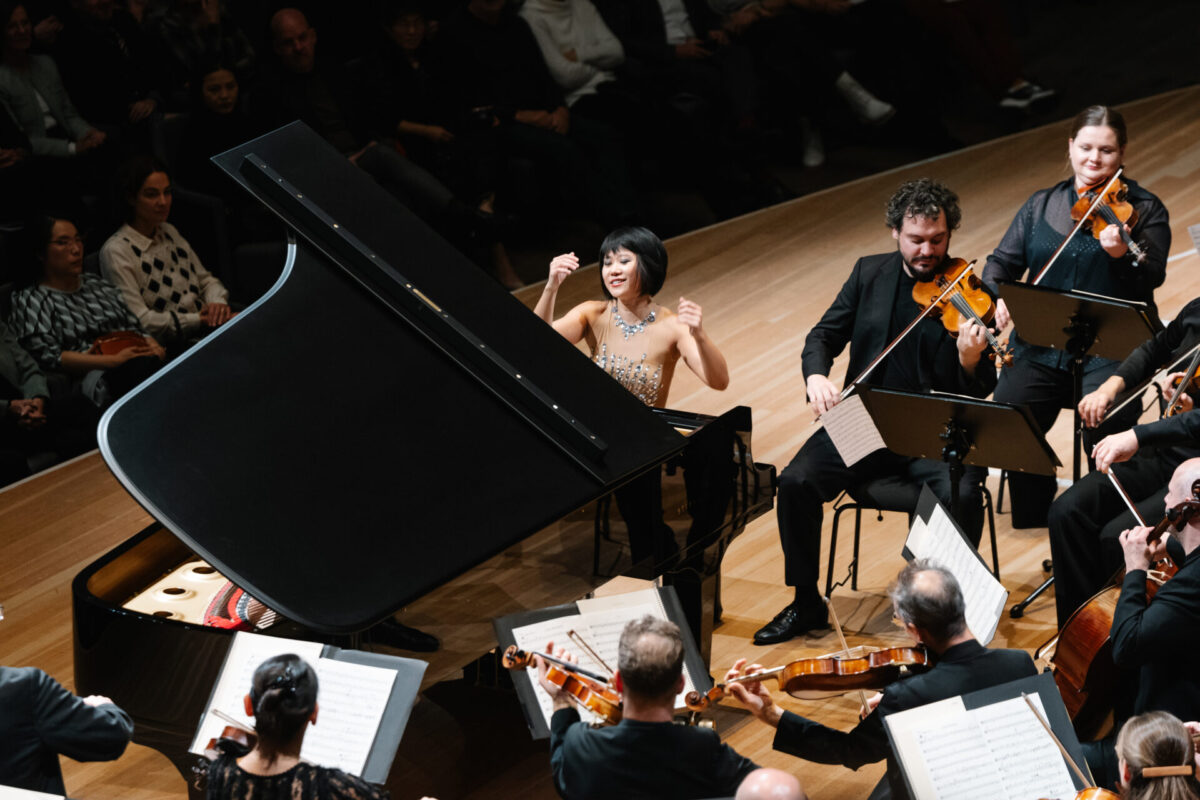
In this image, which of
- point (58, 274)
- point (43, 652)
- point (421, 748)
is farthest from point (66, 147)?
point (421, 748)

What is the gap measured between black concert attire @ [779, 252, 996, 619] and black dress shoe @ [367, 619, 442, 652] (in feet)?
4.98

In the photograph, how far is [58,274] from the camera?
5.45m

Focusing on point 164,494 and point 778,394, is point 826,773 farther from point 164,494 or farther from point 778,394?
point 778,394

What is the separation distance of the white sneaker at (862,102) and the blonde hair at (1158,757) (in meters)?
6.46

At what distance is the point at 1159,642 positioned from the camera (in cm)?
307

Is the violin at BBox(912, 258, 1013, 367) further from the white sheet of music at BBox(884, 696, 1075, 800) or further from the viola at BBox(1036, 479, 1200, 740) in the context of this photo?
the white sheet of music at BBox(884, 696, 1075, 800)

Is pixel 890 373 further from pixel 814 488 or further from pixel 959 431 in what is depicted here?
pixel 959 431

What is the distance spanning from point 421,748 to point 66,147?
3276mm

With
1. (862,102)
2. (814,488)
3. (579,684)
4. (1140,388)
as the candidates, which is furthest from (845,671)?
(862,102)

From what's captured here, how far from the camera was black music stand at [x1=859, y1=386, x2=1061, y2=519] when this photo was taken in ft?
12.3

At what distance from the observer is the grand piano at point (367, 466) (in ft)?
10.0

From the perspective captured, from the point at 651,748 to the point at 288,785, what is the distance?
26.0 inches

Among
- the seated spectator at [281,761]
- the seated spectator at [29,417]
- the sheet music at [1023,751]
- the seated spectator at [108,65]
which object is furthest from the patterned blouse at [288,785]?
the seated spectator at [108,65]

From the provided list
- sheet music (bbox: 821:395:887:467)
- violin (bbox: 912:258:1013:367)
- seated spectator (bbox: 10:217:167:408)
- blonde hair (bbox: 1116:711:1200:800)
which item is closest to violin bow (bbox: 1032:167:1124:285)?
violin (bbox: 912:258:1013:367)
